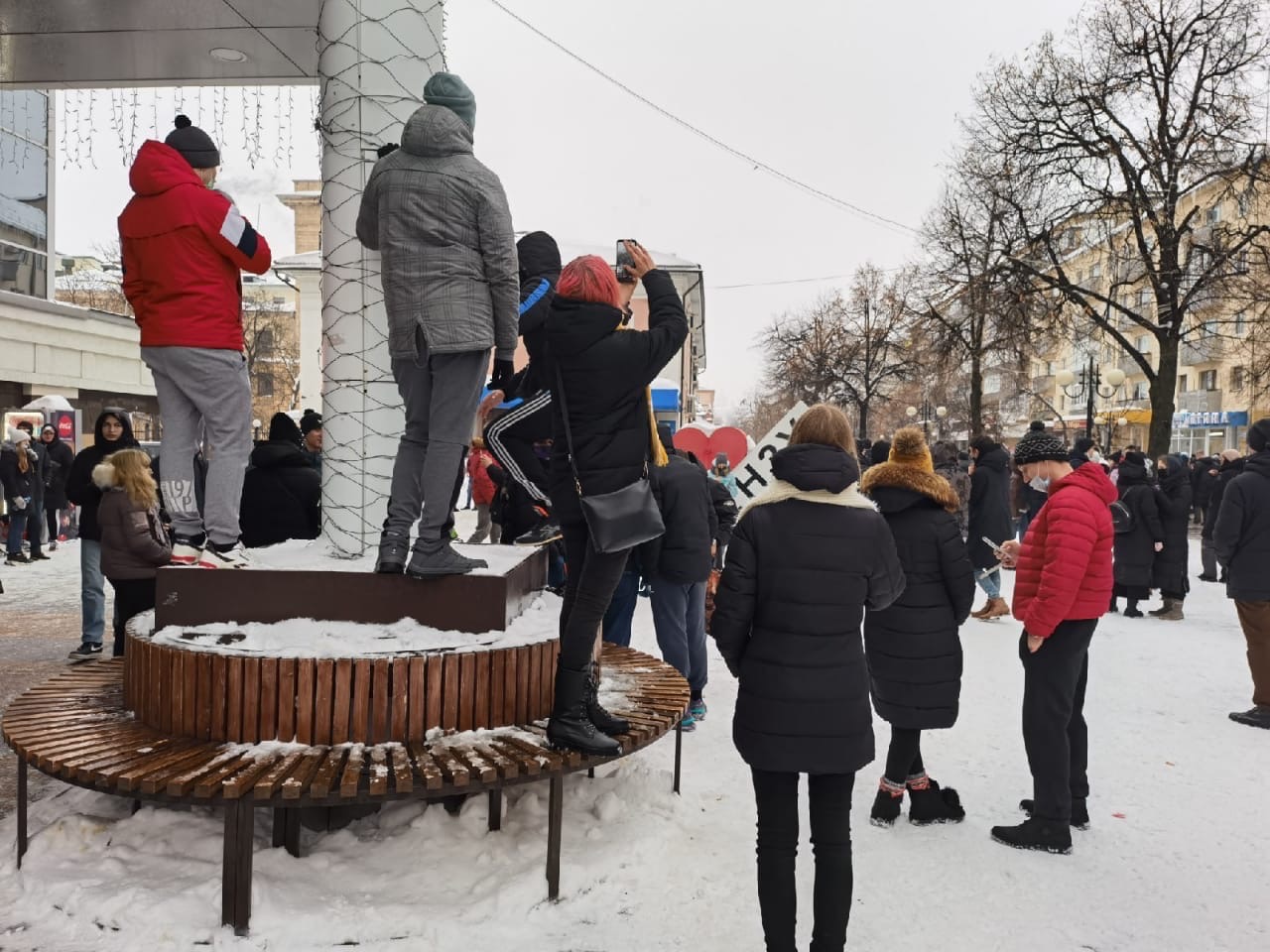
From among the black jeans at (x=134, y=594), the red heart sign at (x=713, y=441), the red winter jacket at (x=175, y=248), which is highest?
the red winter jacket at (x=175, y=248)

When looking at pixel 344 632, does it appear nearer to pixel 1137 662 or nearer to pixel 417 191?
pixel 417 191

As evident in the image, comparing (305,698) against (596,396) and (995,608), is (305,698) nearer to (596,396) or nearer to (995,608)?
(596,396)

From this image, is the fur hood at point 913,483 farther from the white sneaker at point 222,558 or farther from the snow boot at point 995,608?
the snow boot at point 995,608

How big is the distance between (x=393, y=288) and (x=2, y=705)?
15.3ft

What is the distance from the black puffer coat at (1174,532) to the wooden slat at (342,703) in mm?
11018

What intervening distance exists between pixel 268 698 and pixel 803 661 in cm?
210

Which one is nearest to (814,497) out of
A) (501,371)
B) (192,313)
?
(501,371)

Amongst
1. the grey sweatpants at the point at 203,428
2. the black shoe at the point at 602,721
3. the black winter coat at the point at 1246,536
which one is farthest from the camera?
the black winter coat at the point at 1246,536

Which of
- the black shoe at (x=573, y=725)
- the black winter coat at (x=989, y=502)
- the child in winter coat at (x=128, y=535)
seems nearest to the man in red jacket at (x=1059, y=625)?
the black shoe at (x=573, y=725)

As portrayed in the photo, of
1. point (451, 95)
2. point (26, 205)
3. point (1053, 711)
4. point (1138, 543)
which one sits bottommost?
point (1053, 711)

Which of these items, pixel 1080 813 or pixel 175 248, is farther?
pixel 1080 813

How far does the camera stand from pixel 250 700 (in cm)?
385

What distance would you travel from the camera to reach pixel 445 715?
13.1 feet

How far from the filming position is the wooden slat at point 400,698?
3861 mm
